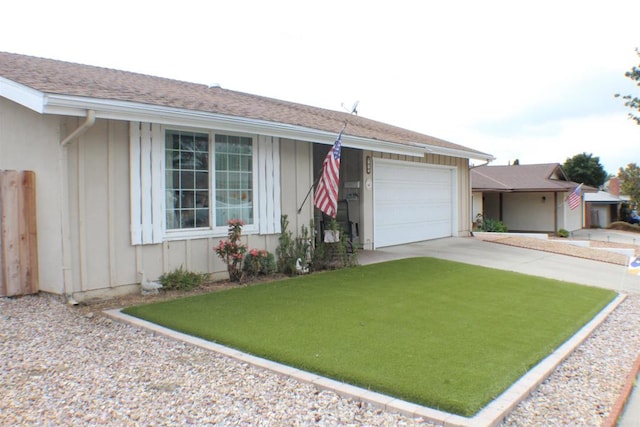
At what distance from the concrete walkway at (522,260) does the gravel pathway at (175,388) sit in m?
4.42

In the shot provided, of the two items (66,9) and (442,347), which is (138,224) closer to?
(442,347)

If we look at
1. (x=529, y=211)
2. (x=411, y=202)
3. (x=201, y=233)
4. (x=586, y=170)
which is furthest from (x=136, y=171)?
(x=586, y=170)

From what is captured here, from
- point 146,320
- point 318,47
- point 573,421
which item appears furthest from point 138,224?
point 318,47

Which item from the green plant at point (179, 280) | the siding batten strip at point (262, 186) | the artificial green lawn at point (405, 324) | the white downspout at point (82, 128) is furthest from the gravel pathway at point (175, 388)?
the siding batten strip at point (262, 186)

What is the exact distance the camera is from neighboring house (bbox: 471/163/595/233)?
2409 centimetres

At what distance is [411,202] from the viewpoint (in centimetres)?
1345

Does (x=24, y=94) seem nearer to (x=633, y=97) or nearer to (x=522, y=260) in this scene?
(x=522, y=260)

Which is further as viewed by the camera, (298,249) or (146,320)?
(298,249)

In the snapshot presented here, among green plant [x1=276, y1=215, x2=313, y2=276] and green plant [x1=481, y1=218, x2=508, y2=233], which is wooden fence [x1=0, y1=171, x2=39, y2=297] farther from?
green plant [x1=481, y1=218, x2=508, y2=233]

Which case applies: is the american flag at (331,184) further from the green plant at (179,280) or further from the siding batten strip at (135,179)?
Answer: the siding batten strip at (135,179)

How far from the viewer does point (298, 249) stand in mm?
8953

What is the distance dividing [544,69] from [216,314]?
Answer: 1126 cm

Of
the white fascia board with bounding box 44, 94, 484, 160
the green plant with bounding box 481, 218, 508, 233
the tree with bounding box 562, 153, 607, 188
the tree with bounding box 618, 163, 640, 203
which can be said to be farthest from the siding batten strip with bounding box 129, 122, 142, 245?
the tree with bounding box 562, 153, 607, 188

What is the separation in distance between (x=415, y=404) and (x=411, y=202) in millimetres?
10312
